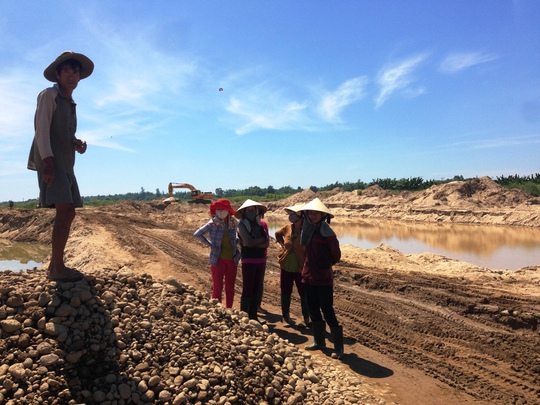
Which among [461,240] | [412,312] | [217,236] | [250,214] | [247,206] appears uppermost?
[247,206]

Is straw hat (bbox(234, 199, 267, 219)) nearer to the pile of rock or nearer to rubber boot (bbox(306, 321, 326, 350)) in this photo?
the pile of rock

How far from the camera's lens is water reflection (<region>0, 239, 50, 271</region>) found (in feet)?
43.5

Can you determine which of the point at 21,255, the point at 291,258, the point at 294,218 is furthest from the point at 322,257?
the point at 21,255

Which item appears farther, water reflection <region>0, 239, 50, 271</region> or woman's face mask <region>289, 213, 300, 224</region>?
water reflection <region>0, 239, 50, 271</region>

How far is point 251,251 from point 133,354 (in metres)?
2.32

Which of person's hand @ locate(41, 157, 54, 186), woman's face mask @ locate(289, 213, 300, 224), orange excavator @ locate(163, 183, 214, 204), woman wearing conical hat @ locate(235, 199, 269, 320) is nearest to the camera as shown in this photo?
person's hand @ locate(41, 157, 54, 186)

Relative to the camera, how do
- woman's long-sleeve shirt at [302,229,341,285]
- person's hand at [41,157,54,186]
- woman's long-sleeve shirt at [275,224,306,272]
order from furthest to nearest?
1. woman's long-sleeve shirt at [275,224,306,272]
2. woman's long-sleeve shirt at [302,229,341,285]
3. person's hand at [41,157,54,186]

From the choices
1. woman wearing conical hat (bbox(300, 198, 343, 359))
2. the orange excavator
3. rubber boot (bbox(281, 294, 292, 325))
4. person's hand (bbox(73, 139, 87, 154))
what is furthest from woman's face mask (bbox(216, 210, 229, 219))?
the orange excavator

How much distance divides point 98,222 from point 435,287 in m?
14.4

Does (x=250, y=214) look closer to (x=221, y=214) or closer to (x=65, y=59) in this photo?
(x=221, y=214)

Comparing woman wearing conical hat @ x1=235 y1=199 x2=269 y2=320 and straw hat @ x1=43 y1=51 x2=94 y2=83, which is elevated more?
straw hat @ x1=43 y1=51 x2=94 y2=83

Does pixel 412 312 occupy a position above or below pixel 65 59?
below

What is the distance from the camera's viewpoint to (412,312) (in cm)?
631

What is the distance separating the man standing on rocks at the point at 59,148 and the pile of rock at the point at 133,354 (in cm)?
41
